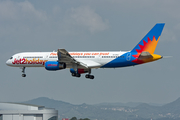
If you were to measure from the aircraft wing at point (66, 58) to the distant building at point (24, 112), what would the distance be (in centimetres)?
4431

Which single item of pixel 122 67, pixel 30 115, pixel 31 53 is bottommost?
pixel 30 115

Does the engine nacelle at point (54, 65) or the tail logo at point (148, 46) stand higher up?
the tail logo at point (148, 46)

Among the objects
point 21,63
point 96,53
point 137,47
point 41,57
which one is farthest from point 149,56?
point 21,63

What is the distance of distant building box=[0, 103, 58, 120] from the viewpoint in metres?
102

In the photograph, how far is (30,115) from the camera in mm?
103688

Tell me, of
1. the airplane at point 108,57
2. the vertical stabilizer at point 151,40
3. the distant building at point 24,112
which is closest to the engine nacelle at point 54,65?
the airplane at point 108,57

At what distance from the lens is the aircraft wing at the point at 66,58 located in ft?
200

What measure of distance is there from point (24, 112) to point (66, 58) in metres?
46.2

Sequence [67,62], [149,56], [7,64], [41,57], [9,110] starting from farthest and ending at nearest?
[9,110] < [7,64] < [41,57] < [67,62] < [149,56]

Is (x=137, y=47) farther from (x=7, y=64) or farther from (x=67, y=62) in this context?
(x=7, y=64)

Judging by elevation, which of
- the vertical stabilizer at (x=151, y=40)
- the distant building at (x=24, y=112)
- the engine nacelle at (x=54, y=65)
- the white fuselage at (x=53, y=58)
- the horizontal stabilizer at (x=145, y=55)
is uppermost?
the vertical stabilizer at (x=151, y=40)

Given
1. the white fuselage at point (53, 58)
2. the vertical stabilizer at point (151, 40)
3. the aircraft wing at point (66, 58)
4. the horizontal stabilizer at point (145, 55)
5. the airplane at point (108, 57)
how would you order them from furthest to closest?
the white fuselage at point (53, 58) → the vertical stabilizer at point (151, 40) → the airplane at point (108, 57) → the aircraft wing at point (66, 58) → the horizontal stabilizer at point (145, 55)

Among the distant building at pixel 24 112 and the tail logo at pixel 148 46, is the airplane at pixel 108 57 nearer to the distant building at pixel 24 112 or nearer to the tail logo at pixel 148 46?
the tail logo at pixel 148 46

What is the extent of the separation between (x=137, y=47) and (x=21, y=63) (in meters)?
24.7
